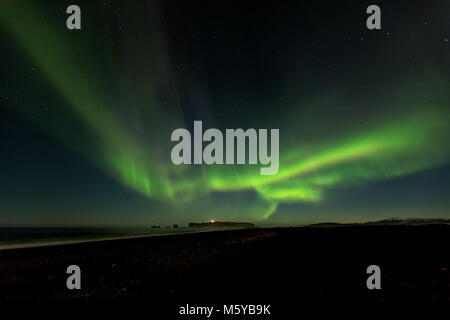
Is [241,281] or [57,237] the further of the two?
[57,237]

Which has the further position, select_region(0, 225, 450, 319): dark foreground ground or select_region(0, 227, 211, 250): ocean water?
A: select_region(0, 227, 211, 250): ocean water

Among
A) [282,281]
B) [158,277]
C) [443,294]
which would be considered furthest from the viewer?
[158,277]

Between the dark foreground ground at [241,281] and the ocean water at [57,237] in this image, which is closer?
the dark foreground ground at [241,281]
